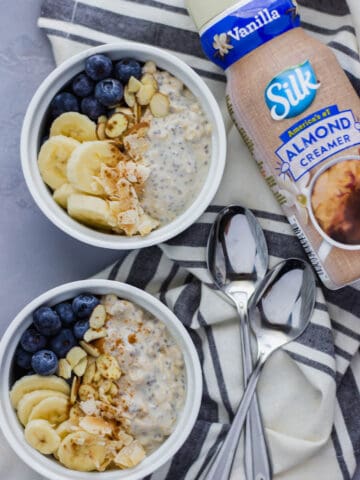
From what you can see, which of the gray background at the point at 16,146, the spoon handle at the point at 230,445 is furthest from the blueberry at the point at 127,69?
the spoon handle at the point at 230,445

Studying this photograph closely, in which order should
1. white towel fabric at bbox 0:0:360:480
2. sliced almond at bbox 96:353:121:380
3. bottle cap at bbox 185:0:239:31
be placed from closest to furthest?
bottle cap at bbox 185:0:239:31
sliced almond at bbox 96:353:121:380
white towel fabric at bbox 0:0:360:480

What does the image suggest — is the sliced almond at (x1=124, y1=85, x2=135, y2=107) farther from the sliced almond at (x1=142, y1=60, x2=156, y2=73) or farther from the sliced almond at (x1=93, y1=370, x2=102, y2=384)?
the sliced almond at (x1=93, y1=370, x2=102, y2=384)

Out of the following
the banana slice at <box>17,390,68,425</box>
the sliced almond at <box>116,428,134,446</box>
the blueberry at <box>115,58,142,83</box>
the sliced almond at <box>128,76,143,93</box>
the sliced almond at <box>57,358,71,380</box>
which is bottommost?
the sliced almond at <box>116,428,134,446</box>

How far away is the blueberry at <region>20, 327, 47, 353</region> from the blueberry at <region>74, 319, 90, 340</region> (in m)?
0.06

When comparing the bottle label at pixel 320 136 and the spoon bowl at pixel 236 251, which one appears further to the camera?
the spoon bowl at pixel 236 251

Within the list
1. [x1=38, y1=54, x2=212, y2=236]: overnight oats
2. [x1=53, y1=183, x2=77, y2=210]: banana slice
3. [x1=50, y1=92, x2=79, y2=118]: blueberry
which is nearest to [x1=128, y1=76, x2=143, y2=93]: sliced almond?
[x1=38, y1=54, x2=212, y2=236]: overnight oats

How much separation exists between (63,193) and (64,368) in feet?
1.07

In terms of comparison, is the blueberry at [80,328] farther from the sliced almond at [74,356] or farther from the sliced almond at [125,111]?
the sliced almond at [125,111]

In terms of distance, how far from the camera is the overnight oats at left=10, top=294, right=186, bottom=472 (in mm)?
1362

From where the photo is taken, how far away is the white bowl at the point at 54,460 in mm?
1365

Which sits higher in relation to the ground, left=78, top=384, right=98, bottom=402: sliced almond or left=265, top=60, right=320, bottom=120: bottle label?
left=265, top=60, right=320, bottom=120: bottle label

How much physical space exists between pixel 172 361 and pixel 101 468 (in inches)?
9.3

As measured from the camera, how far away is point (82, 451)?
138 cm

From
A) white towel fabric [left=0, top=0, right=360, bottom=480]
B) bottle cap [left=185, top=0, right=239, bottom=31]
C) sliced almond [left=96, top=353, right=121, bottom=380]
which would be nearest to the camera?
bottle cap [left=185, top=0, right=239, bottom=31]
